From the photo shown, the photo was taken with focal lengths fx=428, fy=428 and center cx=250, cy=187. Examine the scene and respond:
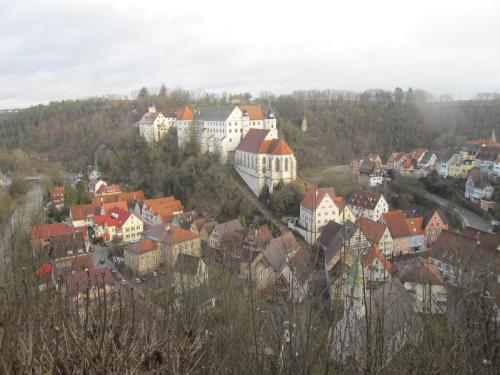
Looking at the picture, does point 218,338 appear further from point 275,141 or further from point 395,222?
point 275,141

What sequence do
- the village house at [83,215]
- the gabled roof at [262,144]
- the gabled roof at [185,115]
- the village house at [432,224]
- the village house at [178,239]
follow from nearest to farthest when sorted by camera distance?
the village house at [178,239]
the village house at [432,224]
the village house at [83,215]
the gabled roof at [262,144]
the gabled roof at [185,115]

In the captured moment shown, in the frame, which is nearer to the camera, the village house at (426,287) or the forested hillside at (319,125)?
the village house at (426,287)

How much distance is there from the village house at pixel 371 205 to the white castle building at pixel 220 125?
1066cm

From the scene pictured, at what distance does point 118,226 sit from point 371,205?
15.3 meters

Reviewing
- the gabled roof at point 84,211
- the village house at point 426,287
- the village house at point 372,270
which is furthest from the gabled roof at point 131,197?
the village house at point 426,287

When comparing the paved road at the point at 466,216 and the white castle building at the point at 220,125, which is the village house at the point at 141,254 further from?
the paved road at the point at 466,216

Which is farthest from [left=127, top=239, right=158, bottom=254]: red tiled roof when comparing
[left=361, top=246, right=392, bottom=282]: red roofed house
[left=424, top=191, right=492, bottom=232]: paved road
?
[left=424, top=191, right=492, bottom=232]: paved road

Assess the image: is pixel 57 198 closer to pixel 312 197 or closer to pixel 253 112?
pixel 312 197

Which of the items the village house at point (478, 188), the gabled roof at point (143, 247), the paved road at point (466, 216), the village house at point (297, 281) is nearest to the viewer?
the village house at point (297, 281)

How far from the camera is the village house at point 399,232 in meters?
23.1

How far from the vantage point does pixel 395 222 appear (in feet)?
77.3

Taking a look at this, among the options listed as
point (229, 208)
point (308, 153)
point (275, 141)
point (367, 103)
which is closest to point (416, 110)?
point (367, 103)

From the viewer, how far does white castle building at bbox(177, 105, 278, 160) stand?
1421 inches

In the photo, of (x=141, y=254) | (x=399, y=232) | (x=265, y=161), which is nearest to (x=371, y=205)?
(x=399, y=232)
